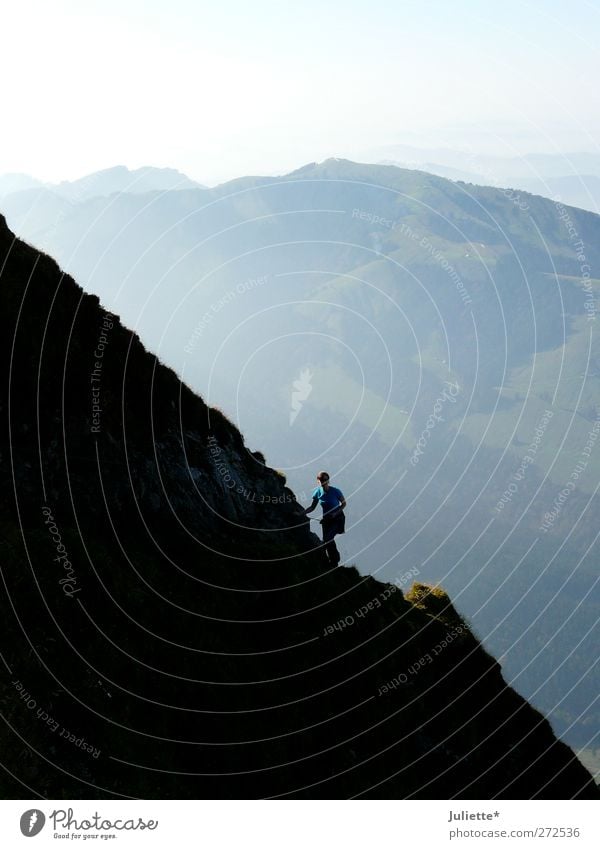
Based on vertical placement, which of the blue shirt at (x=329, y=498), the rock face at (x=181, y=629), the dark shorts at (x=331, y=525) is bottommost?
Result: the rock face at (x=181, y=629)

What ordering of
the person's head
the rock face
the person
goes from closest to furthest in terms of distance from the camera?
the rock face → the person's head → the person

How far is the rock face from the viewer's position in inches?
750

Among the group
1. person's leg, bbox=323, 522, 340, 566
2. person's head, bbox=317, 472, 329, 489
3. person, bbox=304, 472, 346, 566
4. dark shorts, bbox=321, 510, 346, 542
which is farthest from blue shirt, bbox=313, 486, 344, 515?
person's leg, bbox=323, 522, 340, 566

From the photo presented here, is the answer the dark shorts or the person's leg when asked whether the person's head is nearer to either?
the dark shorts

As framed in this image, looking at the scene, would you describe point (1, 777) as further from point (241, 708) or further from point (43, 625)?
point (241, 708)

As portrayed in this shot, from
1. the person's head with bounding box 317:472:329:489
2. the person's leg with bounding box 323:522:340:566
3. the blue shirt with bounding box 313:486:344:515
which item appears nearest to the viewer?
the person's leg with bounding box 323:522:340:566

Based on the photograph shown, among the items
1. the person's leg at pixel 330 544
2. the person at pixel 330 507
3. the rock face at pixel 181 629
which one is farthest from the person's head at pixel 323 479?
the rock face at pixel 181 629

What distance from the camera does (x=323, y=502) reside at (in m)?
32.8

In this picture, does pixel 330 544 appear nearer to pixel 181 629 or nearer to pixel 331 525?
pixel 331 525

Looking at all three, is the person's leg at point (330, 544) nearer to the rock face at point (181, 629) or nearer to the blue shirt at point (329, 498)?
the blue shirt at point (329, 498)

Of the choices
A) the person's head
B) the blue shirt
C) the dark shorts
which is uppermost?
the person's head

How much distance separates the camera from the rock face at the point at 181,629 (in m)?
19.0

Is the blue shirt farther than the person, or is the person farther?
the blue shirt

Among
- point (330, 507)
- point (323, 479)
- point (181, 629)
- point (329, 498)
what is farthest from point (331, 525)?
point (181, 629)
